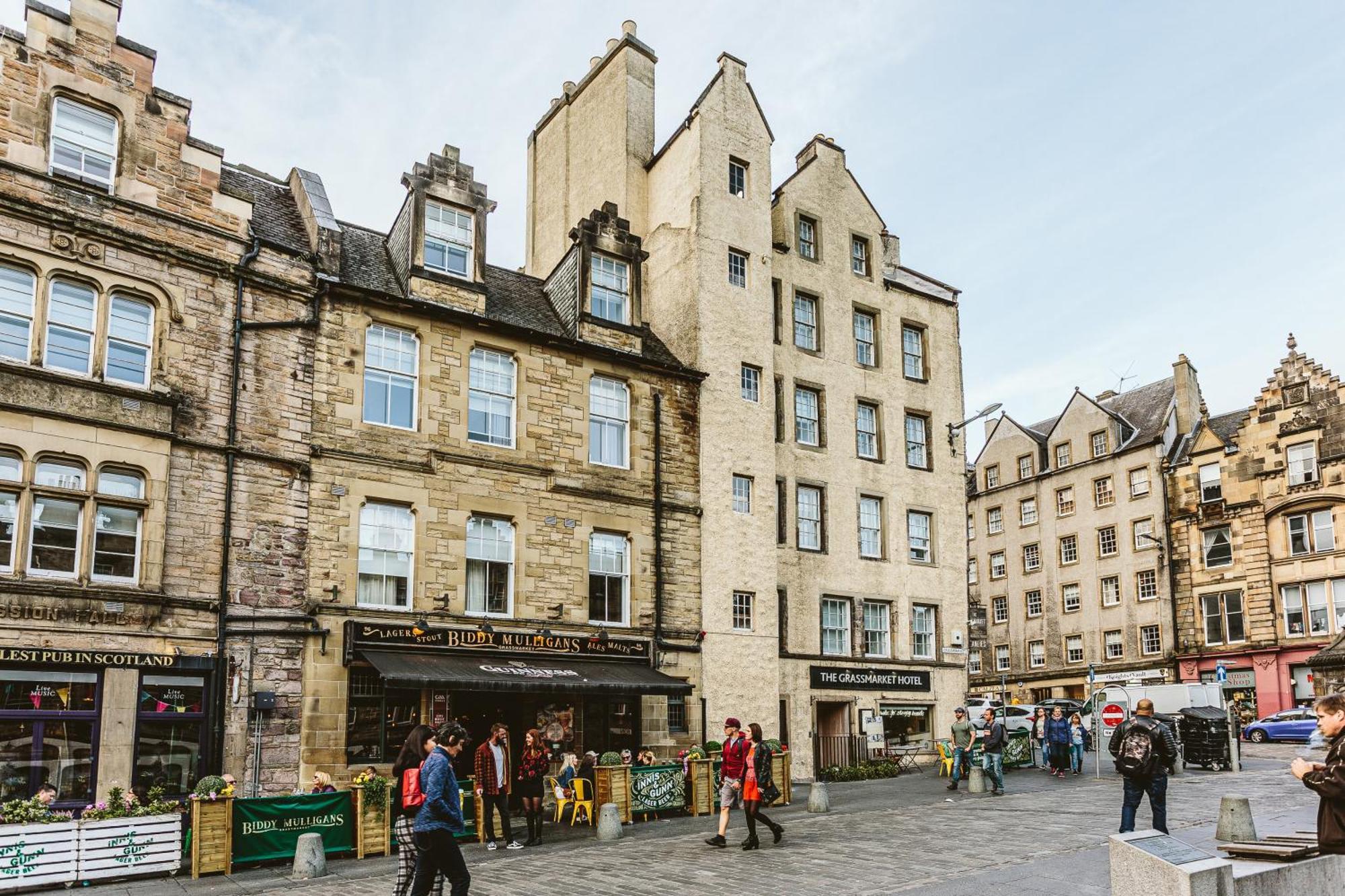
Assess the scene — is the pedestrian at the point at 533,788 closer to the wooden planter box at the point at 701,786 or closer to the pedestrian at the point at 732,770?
the pedestrian at the point at 732,770

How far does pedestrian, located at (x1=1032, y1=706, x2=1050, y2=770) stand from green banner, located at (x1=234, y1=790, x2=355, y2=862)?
1949cm

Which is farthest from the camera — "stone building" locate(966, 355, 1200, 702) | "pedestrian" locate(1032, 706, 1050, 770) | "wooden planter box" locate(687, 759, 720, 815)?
"stone building" locate(966, 355, 1200, 702)

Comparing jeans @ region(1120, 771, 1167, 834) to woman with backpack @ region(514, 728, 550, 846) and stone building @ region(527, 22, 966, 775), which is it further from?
stone building @ region(527, 22, 966, 775)

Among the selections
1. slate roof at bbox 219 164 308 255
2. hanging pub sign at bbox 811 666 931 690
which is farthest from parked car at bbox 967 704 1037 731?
slate roof at bbox 219 164 308 255

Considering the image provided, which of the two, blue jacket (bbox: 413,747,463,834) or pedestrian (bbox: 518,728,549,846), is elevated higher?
A: blue jacket (bbox: 413,747,463,834)

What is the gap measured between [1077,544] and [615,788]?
37.4 meters

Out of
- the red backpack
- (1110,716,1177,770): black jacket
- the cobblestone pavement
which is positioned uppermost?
(1110,716,1177,770): black jacket

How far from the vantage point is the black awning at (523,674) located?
771 inches

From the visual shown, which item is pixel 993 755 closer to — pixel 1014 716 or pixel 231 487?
pixel 1014 716

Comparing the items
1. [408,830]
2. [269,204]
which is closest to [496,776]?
[408,830]

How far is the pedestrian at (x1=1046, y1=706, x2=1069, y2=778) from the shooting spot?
27.0 metres

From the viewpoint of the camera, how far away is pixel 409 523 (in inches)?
853

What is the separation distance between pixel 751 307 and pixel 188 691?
51.3ft

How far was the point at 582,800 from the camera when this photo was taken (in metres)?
19.9
